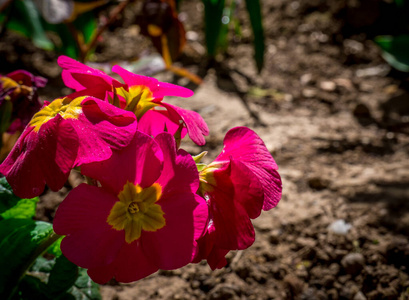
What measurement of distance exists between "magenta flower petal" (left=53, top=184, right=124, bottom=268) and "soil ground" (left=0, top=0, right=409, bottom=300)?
2.34ft

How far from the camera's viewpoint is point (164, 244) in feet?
2.59

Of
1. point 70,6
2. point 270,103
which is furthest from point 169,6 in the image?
point 270,103

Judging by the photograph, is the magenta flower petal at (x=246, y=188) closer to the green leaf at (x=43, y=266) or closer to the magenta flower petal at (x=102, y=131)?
the magenta flower petal at (x=102, y=131)

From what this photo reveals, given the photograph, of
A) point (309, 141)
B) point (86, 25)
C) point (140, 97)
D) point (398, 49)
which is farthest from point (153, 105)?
point (398, 49)

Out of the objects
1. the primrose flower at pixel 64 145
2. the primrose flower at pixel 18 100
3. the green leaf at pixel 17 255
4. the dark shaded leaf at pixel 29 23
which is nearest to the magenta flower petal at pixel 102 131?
the primrose flower at pixel 64 145

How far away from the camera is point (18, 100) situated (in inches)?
48.2

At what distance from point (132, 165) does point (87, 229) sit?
13 cm

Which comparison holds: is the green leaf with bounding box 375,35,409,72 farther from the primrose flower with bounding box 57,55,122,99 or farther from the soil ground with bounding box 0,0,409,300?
the primrose flower with bounding box 57,55,122,99

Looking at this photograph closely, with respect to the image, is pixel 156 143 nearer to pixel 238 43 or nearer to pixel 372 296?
pixel 372 296

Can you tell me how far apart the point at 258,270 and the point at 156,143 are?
2.98ft

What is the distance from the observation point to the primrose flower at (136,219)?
755mm

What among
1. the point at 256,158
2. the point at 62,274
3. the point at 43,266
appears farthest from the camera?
the point at 43,266

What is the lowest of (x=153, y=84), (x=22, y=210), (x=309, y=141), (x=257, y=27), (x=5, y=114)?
(x=309, y=141)

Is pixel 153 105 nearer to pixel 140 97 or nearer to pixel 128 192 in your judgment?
pixel 140 97
